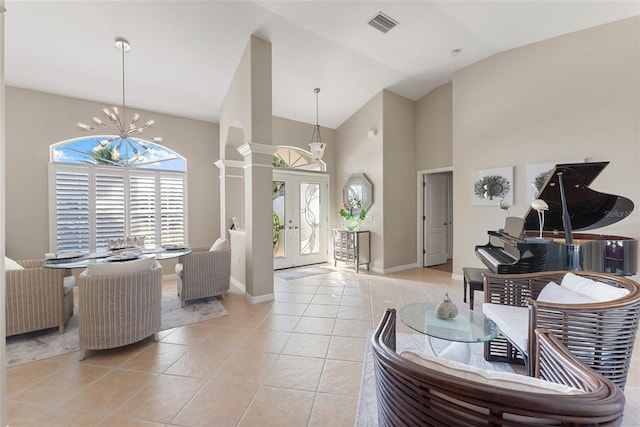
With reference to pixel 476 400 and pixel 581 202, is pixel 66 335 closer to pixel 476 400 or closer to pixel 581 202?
pixel 476 400

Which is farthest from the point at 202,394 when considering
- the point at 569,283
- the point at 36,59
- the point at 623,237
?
the point at 623,237

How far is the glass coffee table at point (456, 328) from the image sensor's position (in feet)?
5.80

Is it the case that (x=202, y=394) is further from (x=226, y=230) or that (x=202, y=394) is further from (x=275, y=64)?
(x=275, y=64)

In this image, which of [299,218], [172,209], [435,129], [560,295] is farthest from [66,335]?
[435,129]

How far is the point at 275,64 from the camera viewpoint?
14.1 ft

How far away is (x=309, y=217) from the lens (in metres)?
6.32

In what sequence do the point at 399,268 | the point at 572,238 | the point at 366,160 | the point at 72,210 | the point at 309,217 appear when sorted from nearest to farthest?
1. the point at 572,238
2. the point at 72,210
3. the point at 399,268
4. the point at 366,160
5. the point at 309,217

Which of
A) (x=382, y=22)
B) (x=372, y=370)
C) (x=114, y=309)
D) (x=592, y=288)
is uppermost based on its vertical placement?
(x=382, y=22)

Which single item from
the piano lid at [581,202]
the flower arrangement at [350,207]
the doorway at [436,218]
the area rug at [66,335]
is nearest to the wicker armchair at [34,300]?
the area rug at [66,335]

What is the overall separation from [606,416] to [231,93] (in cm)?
509

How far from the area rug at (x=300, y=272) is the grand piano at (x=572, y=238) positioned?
315cm

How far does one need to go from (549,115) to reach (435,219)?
2876 mm

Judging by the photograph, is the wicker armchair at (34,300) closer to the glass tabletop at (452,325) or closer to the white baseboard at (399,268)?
the glass tabletop at (452,325)

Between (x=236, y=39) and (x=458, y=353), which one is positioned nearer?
(x=458, y=353)
